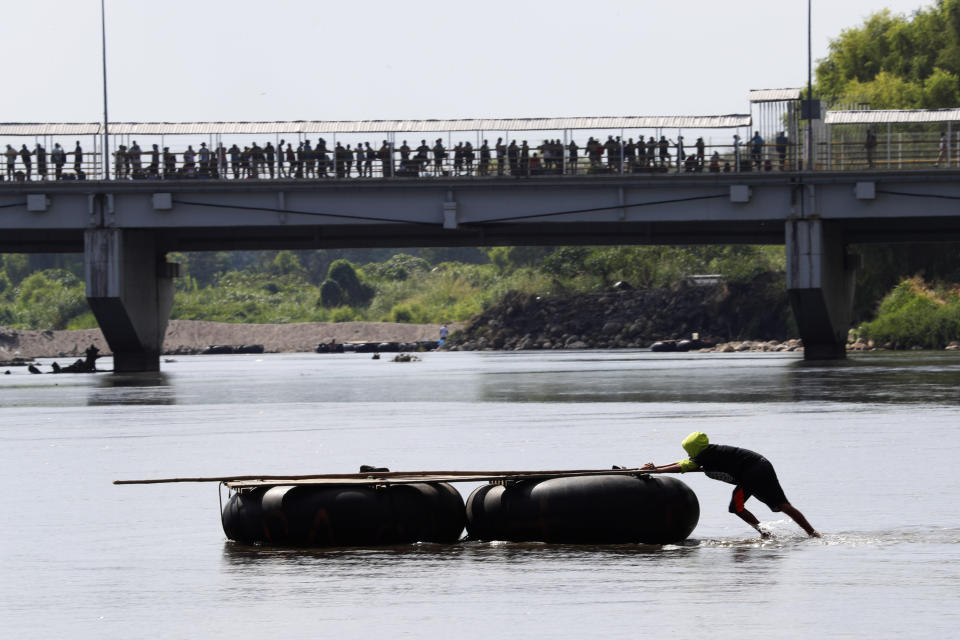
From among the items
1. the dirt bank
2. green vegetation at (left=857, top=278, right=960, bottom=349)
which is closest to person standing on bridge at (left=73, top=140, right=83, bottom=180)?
green vegetation at (left=857, top=278, right=960, bottom=349)

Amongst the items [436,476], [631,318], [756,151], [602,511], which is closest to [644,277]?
[631,318]

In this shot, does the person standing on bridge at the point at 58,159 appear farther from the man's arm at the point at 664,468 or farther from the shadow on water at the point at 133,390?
the man's arm at the point at 664,468

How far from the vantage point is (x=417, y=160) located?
209 ft

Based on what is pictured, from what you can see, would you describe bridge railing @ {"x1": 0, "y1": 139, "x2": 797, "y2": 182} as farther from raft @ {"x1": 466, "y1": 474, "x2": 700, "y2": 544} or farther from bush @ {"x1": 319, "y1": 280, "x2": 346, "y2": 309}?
bush @ {"x1": 319, "y1": 280, "x2": 346, "y2": 309}

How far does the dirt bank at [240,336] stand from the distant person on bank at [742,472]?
423 ft

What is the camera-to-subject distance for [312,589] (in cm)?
1565

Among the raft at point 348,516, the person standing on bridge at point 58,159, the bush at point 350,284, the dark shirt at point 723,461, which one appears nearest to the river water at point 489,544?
the raft at point 348,516

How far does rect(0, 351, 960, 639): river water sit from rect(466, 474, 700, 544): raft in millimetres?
209

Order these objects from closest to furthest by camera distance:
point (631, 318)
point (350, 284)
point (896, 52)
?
point (896, 52)
point (631, 318)
point (350, 284)

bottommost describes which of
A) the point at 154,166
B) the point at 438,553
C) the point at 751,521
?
the point at 438,553

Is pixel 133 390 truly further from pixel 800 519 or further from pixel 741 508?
pixel 800 519

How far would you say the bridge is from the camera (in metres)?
60.8

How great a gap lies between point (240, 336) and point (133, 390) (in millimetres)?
96111

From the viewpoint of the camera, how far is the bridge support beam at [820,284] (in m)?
60.8
